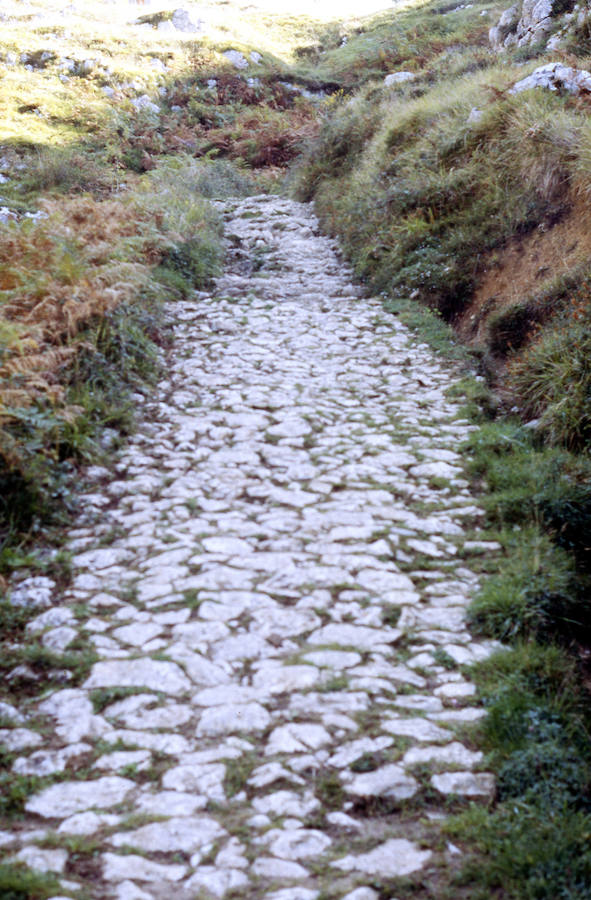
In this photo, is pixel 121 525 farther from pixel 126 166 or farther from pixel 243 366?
pixel 126 166

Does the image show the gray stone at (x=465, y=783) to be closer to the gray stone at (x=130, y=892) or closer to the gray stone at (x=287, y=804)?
the gray stone at (x=287, y=804)

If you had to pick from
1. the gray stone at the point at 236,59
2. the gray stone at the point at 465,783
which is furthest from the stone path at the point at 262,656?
the gray stone at the point at 236,59

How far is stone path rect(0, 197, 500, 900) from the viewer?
2738 mm

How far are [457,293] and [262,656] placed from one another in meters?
6.82

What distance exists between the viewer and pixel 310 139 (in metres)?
18.8

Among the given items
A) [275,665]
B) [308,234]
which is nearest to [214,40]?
[308,234]

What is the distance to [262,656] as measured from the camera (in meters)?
3.85

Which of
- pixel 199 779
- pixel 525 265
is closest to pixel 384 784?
pixel 199 779

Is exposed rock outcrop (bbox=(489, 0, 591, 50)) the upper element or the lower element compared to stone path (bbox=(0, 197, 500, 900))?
upper

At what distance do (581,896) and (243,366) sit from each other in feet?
21.3

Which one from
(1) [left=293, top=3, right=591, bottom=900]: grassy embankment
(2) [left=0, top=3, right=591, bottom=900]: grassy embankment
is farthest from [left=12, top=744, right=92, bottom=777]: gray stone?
(1) [left=293, top=3, right=591, bottom=900]: grassy embankment

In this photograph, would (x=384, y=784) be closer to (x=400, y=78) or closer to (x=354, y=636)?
(x=354, y=636)

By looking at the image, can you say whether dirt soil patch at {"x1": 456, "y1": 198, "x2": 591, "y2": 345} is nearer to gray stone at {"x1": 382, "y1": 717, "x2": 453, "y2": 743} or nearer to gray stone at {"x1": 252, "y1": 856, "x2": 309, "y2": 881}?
gray stone at {"x1": 382, "y1": 717, "x2": 453, "y2": 743}

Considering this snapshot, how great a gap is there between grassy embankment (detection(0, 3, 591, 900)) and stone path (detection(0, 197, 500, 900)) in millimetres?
267
